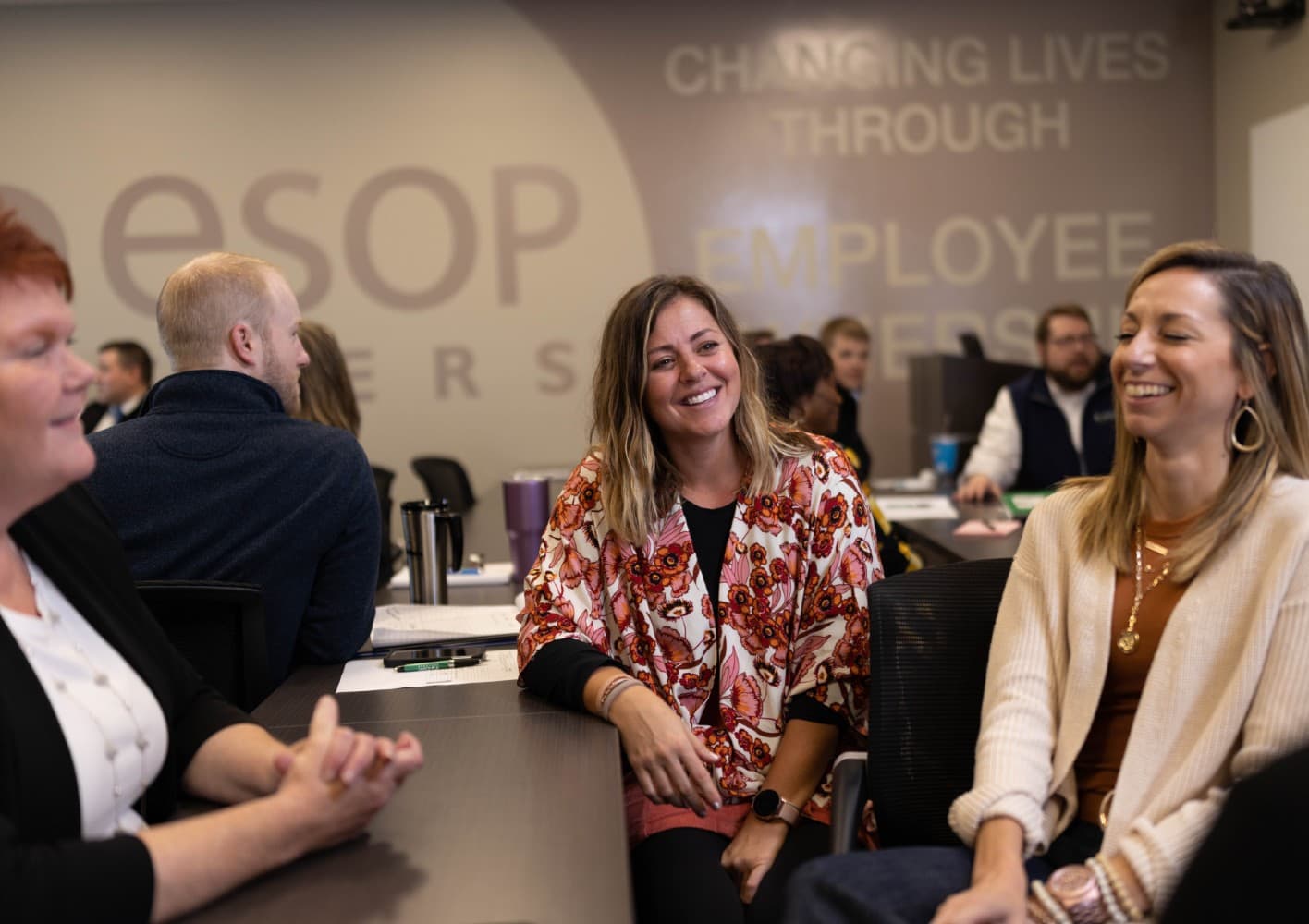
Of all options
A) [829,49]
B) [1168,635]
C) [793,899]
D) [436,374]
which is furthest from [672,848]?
[829,49]

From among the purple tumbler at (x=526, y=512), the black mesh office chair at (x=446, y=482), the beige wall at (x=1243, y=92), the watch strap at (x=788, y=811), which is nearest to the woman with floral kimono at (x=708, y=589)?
the watch strap at (x=788, y=811)

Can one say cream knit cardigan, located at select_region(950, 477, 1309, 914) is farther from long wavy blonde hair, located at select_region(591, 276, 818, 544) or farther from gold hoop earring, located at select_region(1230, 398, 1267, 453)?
long wavy blonde hair, located at select_region(591, 276, 818, 544)

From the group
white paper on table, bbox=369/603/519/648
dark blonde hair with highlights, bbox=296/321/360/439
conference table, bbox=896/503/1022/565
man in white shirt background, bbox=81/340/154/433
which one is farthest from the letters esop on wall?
white paper on table, bbox=369/603/519/648

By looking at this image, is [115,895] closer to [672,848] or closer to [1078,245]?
[672,848]

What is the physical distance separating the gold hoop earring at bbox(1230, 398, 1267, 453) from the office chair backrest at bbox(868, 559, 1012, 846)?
1.26 ft

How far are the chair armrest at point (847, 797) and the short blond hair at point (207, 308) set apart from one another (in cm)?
134

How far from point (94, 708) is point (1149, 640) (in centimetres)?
125

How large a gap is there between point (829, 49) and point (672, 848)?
18.2 feet

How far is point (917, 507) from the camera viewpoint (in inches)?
159

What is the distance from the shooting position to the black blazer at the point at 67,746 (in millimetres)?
1084

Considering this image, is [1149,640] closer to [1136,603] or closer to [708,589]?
[1136,603]

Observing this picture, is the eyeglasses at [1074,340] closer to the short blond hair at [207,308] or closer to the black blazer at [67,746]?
the short blond hair at [207,308]

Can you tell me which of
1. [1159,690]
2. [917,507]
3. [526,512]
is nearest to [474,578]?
[526,512]

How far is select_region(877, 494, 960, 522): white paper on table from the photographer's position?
12.6ft
